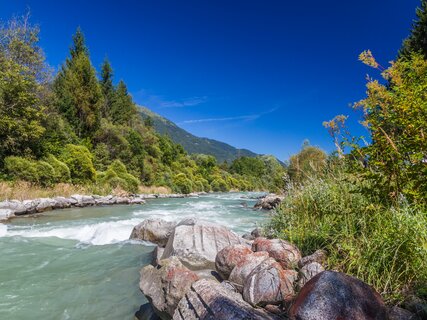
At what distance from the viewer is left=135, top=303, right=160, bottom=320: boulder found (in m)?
3.53

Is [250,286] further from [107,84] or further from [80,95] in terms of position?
[107,84]

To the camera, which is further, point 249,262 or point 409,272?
point 249,262

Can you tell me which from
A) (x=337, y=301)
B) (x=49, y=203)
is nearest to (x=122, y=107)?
(x=49, y=203)

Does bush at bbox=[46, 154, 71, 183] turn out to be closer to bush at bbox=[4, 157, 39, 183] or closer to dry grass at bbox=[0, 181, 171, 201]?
dry grass at bbox=[0, 181, 171, 201]

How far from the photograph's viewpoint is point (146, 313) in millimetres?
3643

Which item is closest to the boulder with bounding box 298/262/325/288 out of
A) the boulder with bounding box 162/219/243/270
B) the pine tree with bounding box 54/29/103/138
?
the boulder with bounding box 162/219/243/270

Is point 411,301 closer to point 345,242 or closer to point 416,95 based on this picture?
point 345,242

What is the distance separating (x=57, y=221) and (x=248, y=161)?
9425 centimetres

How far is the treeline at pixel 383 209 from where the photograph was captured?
2.84 metres

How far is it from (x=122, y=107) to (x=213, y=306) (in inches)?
1728

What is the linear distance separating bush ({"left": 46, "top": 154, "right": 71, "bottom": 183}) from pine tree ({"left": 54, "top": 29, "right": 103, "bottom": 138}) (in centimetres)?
1014

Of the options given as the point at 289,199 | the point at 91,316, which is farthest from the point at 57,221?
the point at 289,199

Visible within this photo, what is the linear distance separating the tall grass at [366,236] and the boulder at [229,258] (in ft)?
2.94

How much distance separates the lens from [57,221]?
10.4 metres
